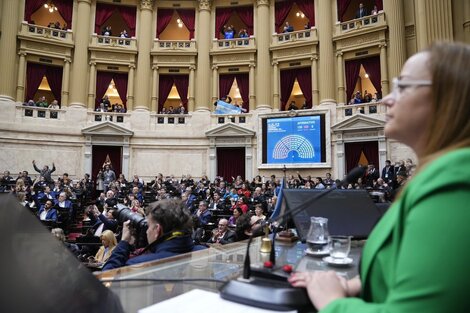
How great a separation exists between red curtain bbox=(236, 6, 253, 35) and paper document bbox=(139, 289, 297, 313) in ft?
60.2

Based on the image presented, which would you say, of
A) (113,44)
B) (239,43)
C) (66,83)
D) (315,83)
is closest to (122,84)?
(113,44)

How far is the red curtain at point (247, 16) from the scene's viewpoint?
18.0 metres

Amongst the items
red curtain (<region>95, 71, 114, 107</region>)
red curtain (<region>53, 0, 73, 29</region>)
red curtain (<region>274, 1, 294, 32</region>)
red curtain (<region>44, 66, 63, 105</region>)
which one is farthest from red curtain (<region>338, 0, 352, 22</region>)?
red curtain (<region>44, 66, 63, 105</region>)

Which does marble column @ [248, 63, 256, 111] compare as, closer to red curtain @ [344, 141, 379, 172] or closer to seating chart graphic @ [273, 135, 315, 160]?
seating chart graphic @ [273, 135, 315, 160]

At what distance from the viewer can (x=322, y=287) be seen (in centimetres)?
94

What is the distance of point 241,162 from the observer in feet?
54.8

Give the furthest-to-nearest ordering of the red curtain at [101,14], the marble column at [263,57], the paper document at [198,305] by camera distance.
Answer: the red curtain at [101,14]
the marble column at [263,57]
the paper document at [198,305]

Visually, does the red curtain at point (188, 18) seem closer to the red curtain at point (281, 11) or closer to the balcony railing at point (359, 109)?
the red curtain at point (281, 11)

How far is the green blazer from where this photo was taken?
59cm

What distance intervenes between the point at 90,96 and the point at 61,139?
2.66m

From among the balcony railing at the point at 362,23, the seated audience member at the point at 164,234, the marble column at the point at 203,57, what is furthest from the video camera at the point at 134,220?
the balcony railing at the point at 362,23

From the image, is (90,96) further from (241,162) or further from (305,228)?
(305,228)

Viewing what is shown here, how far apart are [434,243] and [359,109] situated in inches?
608

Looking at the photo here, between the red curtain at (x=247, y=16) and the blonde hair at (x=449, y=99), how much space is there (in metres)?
18.4
